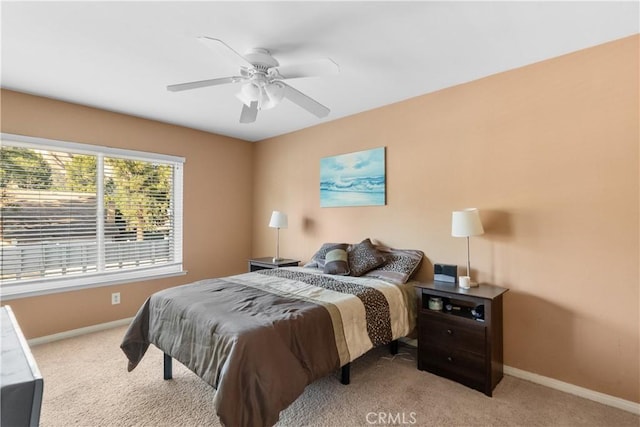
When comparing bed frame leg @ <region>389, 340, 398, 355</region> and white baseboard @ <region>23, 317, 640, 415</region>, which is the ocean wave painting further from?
white baseboard @ <region>23, 317, 640, 415</region>

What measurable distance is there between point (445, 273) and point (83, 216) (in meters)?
3.73

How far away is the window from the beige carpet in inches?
40.5

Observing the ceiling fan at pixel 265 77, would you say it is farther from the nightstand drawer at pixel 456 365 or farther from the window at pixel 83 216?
the nightstand drawer at pixel 456 365

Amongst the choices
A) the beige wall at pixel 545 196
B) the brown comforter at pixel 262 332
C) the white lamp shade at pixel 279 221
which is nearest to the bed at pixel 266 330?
the brown comforter at pixel 262 332

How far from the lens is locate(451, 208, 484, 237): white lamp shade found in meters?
2.47

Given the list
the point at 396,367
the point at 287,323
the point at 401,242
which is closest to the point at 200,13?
the point at 287,323

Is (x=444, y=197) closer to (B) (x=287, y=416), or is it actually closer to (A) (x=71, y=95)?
(B) (x=287, y=416)

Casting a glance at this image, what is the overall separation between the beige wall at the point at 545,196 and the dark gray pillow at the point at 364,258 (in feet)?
0.94

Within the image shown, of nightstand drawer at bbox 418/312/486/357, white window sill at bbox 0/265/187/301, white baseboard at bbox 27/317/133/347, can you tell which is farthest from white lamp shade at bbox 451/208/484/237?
white baseboard at bbox 27/317/133/347

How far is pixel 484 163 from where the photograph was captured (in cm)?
270

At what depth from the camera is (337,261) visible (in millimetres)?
3225

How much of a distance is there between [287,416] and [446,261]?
186 cm

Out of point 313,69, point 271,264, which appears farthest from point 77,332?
point 313,69
